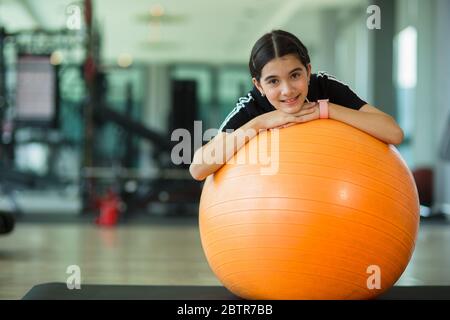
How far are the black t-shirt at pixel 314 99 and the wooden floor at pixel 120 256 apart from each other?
2.84 ft

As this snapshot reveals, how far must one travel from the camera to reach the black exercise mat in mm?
1936

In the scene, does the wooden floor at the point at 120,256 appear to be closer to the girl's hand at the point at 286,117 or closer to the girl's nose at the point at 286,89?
the girl's hand at the point at 286,117

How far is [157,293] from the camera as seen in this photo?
81.1 inches

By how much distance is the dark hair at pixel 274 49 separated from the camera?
1.69 metres

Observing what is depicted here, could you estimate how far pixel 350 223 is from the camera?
1627 millimetres

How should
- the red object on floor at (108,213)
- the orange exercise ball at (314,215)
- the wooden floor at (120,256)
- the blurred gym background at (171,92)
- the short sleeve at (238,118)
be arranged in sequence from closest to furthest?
1. the orange exercise ball at (314,215)
2. the short sleeve at (238,118)
3. the wooden floor at (120,256)
4. the red object on floor at (108,213)
5. the blurred gym background at (171,92)

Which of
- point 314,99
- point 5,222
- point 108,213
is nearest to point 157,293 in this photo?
point 314,99

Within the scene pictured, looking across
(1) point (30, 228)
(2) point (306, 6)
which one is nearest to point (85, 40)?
(1) point (30, 228)

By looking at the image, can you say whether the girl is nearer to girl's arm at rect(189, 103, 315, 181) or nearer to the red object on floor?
girl's arm at rect(189, 103, 315, 181)

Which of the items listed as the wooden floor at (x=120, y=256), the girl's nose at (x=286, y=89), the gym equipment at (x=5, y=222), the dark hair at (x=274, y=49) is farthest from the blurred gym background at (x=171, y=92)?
the girl's nose at (x=286, y=89)

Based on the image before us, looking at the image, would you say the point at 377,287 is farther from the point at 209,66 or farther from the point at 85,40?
the point at 209,66

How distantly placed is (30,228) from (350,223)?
3.88m

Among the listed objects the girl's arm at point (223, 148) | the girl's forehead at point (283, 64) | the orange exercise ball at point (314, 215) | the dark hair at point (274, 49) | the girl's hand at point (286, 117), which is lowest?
the orange exercise ball at point (314, 215)

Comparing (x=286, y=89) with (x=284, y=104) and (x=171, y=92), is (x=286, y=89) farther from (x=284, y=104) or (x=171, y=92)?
(x=171, y=92)
